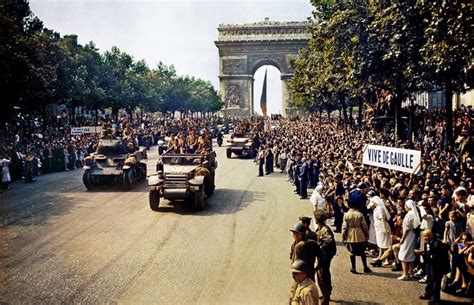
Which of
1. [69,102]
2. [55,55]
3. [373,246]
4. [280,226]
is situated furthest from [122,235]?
[69,102]

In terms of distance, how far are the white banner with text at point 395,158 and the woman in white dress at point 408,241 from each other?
1644 mm

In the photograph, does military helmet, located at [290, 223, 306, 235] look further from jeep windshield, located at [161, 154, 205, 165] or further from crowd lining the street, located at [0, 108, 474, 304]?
→ jeep windshield, located at [161, 154, 205, 165]

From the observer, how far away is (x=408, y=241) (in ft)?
33.2

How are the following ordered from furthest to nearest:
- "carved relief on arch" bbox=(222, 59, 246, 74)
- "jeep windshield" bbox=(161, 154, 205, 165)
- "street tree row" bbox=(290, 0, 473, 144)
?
"carved relief on arch" bbox=(222, 59, 246, 74)
"jeep windshield" bbox=(161, 154, 205, 165)
"street tree row" bbox=(290, 0, 473, 144)

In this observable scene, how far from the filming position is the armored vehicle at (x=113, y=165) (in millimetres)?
20594

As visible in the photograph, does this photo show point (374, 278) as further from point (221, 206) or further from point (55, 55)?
point (55, 55)

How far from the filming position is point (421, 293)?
370 inches

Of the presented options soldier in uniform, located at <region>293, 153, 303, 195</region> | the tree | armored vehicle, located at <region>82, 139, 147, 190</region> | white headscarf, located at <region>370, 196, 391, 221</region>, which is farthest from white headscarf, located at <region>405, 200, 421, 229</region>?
armored vehicle, located at <region>82, 139, 147, 190</region>

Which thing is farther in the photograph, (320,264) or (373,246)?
(373,246)

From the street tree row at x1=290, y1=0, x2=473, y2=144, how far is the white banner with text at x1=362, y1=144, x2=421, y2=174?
2.40 meters

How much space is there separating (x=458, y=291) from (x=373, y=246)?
2.75 meters

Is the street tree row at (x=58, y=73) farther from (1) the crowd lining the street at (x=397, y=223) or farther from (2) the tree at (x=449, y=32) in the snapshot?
(2) the tree at (x=449, y=32)

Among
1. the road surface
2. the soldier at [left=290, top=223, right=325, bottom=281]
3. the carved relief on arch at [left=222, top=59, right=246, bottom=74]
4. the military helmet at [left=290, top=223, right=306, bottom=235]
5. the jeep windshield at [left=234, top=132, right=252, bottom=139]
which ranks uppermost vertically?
the carved relief on arch at [left=222, top=59, right=246, bottom=74]

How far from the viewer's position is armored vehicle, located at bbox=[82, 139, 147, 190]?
811 inches
